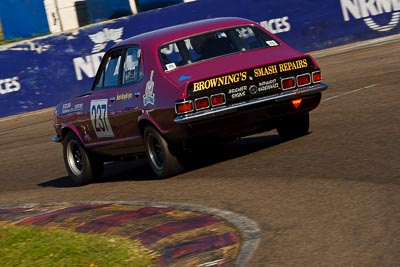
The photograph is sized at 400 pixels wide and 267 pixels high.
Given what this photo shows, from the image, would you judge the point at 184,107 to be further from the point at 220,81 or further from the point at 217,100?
the point at 220,81

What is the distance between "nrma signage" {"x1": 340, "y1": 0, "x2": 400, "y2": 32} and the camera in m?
22.0

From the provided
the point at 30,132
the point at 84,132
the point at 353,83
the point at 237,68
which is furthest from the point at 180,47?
the point at 30,132

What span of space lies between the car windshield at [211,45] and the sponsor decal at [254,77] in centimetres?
53

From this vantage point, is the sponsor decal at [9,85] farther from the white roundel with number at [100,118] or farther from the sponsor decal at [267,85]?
the sponsor decal at [267,85]

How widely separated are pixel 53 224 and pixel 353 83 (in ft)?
25.5

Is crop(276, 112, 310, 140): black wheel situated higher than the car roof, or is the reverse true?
the car roof

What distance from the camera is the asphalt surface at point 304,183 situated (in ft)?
20.8

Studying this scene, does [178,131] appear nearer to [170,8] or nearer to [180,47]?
[180,47]

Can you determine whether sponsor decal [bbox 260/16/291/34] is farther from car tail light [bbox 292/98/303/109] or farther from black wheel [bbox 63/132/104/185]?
car tail light [bbox 292/98/303/109]

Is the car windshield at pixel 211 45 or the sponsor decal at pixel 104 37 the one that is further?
the sponsor decal at pixel 104 37

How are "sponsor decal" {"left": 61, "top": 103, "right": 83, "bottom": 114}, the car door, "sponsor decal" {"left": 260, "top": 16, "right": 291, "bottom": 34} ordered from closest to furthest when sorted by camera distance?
the car door, "sponsor decal" {"left": 61, "top": 103, "right": 83, "bottom": 114}, "sponsor decal" {"left": 260, "top": 16, "right": 291, "bottom": 34}

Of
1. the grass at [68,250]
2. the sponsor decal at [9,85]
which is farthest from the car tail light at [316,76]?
the sponsor decal at [9,85]

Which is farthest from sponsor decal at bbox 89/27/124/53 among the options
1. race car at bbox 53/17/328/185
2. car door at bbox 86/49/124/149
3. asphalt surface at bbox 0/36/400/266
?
race car at bbox 53/17/328/185

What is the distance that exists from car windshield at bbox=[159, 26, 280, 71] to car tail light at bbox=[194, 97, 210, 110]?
0.69m
